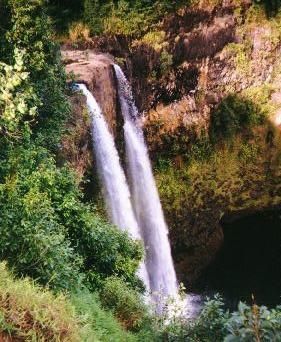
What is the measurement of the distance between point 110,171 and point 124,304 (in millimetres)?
4992

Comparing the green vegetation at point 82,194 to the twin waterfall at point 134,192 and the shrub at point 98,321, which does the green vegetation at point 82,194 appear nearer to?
the shrub at point 98,321

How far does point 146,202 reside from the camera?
13.5 metres

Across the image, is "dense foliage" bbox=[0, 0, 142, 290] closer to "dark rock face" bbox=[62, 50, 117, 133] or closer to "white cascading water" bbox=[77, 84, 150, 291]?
"white cascading water" bbox=[77, 84, 150, 291]

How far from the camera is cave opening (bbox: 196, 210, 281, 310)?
597 inches

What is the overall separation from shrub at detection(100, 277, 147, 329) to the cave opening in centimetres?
892

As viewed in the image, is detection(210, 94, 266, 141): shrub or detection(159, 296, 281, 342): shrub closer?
detection(159, 296, 281, 342): shrub

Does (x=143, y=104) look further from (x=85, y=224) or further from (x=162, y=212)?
(x=85, y=224)

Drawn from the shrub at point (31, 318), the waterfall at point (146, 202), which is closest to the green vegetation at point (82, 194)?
the shrub at point (31, 318)

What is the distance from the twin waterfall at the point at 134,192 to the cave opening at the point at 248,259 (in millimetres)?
2930

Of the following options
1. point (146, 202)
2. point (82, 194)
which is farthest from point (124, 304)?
point (146, 202)

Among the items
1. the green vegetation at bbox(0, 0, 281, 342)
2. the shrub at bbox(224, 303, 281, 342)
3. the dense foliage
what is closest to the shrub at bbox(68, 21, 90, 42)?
the green vegetation at bbox(0, 0, 281, 342)

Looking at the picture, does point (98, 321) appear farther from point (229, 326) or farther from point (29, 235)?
point (229, 326)

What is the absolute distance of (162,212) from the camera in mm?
14336

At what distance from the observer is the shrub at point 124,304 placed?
245 inches
